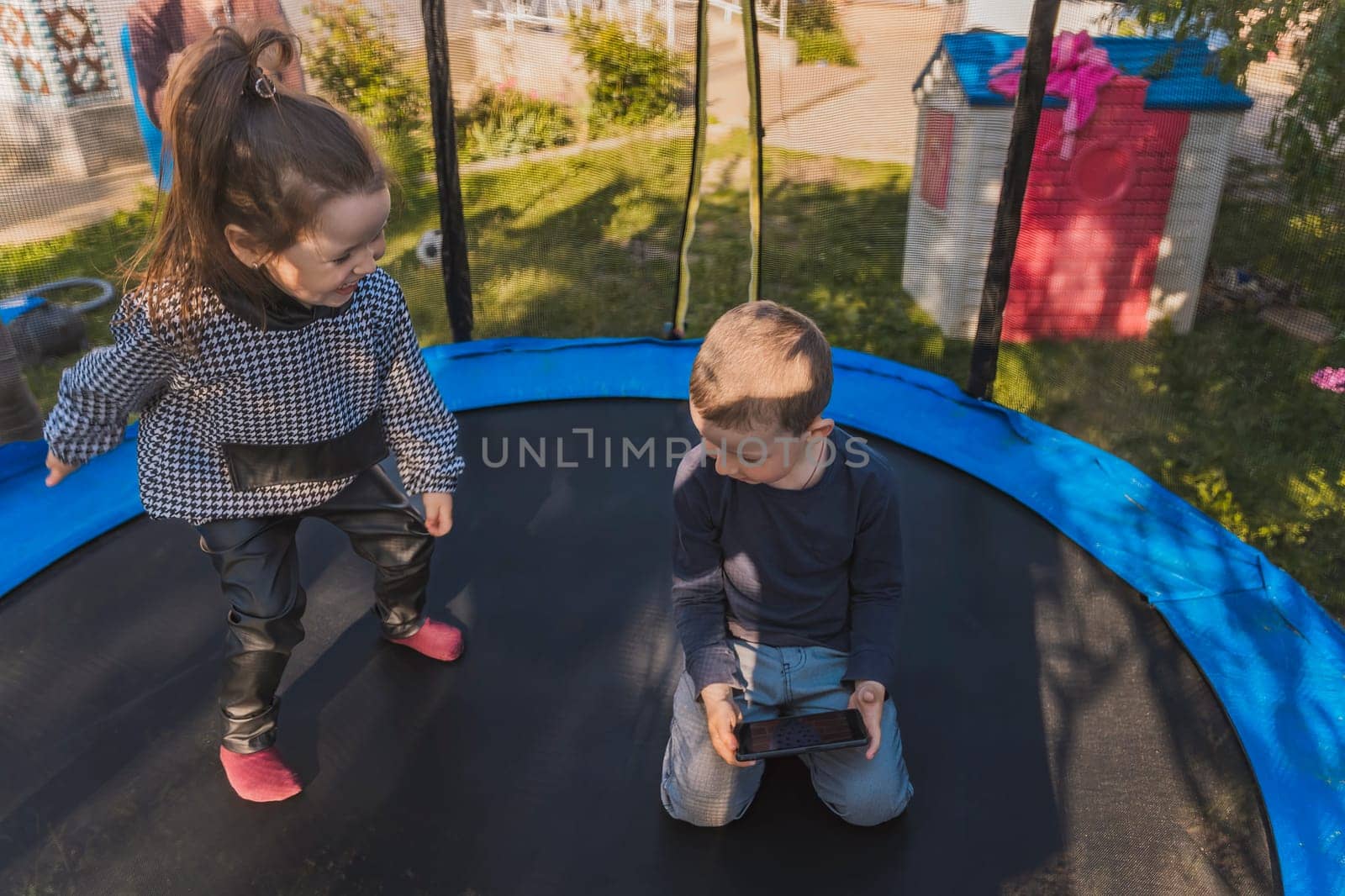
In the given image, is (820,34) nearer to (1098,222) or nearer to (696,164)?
(696,164)

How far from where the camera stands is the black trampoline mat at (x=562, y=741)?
4.53ft

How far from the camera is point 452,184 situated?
2.78 metres

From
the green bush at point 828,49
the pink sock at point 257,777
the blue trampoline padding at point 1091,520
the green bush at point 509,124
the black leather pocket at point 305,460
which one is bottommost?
the pink sock at point 257,777

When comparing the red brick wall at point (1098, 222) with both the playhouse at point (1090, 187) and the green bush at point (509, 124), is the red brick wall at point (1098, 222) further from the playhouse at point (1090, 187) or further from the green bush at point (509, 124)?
the green bush at point (509, 124)

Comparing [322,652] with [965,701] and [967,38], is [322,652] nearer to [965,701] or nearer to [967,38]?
[965,701]

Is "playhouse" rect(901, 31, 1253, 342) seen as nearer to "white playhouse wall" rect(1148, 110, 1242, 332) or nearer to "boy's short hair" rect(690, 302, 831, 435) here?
"white playhouse wall" rect(1148, 110, 1242, 332)

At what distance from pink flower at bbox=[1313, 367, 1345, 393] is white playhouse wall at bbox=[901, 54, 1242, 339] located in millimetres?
368

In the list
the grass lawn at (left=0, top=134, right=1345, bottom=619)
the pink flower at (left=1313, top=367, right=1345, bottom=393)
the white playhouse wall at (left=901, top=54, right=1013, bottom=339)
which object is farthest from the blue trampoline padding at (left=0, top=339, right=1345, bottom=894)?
the pink flower at (left=1313, top=367, right=1345, bottom=393)

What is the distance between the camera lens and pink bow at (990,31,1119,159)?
256 centimetres

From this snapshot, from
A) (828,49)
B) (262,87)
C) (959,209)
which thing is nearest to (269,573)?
(262,87)

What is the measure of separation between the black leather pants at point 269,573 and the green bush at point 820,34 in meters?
1.72

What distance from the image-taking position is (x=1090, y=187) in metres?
2.74

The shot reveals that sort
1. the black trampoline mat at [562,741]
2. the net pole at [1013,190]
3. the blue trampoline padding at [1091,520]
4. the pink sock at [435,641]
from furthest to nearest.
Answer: the net pole at [1013,190]
the pink sock at [435,641]
the blue trampoline padding at [1091,520]
the black trampoline mat at [562,741]

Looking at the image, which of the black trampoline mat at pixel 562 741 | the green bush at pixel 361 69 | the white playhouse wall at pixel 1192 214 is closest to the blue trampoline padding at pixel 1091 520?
the black trampoline mat at pixel 562 741
